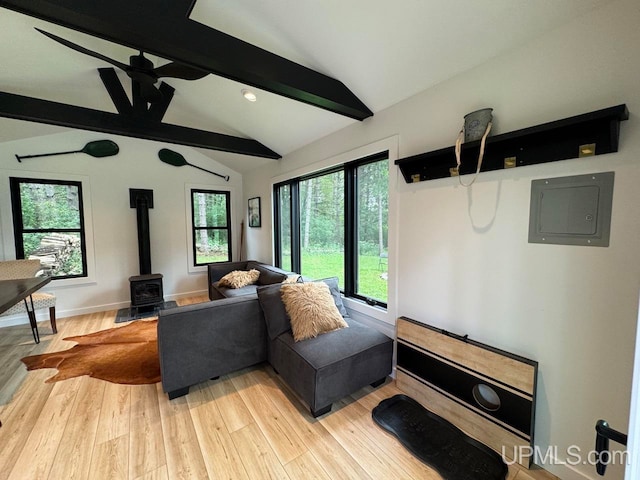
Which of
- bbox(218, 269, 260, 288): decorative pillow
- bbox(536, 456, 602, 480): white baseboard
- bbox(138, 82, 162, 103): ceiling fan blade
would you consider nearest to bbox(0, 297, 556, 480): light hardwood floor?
bbox(536, 456, 602, 480): white baseboard

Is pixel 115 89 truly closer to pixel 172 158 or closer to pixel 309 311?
pixel 172 158

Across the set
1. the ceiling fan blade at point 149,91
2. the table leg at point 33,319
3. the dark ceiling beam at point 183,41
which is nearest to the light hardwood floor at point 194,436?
the table leg at point 33,319

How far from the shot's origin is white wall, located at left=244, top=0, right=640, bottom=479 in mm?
1196

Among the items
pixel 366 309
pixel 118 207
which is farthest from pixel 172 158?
pixel 366 309

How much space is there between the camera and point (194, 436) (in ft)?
5.50

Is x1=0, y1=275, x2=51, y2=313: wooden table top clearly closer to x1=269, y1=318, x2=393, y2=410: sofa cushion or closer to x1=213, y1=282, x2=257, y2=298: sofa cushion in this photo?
x1=213, y1=282, x2=257, y2=298: sofa cushion

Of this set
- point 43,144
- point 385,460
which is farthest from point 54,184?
point 385,460

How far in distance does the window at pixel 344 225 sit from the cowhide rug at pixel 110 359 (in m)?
2.09

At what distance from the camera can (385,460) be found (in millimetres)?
1516

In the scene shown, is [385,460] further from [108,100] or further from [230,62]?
[108,100]

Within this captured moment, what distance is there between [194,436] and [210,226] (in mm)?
3987

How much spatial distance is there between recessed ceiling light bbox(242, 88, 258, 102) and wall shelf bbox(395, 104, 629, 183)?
74.6 inches

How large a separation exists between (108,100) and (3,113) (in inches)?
45.6

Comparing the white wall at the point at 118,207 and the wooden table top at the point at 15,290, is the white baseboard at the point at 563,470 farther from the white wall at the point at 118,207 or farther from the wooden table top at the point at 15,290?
the white wall at the point at 118,207
